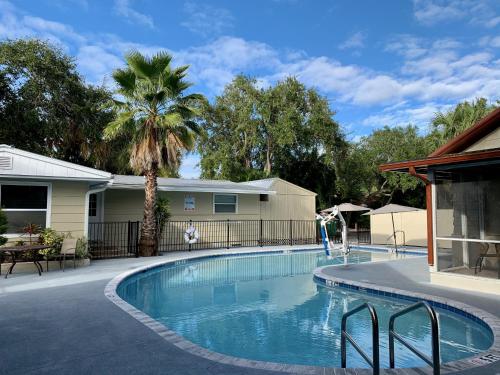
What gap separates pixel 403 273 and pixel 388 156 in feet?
81.4

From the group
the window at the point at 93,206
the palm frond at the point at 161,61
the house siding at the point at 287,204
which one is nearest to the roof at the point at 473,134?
the palm frond at the point at 161,61

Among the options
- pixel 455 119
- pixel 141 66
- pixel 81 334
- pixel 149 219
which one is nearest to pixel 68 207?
pixel 149 219

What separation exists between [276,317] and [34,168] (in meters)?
8.40

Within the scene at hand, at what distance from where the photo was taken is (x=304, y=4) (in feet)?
60.1

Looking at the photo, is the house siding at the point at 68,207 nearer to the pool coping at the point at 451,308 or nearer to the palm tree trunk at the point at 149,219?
the palm tree trunk at the point at 149,219

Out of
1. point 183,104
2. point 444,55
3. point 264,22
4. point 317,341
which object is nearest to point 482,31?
point 444,55

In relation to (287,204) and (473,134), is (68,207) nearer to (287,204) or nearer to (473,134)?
(473,134)

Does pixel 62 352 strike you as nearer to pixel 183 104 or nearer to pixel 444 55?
pixel 183 104

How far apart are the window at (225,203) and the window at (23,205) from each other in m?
8.66

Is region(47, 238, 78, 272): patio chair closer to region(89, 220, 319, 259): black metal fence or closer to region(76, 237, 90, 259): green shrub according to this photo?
region(76, 237, 90, 259): green shrub

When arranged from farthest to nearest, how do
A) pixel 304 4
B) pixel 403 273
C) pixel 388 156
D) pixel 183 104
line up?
1. pixel 388 156
2. pixel 304 4
3. pixel 183 104
4. pixel 403 273

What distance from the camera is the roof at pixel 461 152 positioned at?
25.2 ft

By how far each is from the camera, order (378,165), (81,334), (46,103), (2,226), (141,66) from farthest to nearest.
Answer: (378,165), (46,103), (141,66), (2,226), (81,334)

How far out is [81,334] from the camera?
5.04 m
